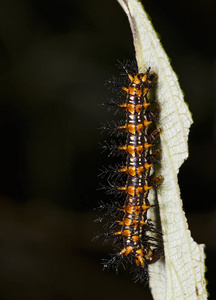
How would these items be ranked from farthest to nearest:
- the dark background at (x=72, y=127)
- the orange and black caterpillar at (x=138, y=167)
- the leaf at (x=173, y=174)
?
the dark background at (x=72, y=127)
the orange and black caterpillar at (x=138, y=167)
the leaf at (x=173, y=174)

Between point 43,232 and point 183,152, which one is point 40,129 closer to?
point 43,232

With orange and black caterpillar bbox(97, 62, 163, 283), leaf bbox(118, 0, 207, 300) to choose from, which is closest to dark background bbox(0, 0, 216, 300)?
orange and black caterpillar bbox(97, 62, 163, 283)

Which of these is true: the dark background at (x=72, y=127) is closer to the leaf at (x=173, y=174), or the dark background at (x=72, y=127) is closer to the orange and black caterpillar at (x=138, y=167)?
the orange and black caterpillar at (x=138, y=167)

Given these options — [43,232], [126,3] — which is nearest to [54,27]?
[43,232]

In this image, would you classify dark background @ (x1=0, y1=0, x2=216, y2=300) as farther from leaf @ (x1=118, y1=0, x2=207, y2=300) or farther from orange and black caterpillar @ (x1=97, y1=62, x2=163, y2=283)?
leaf @ (x1=118, y1=0, x2=207, y2=300)

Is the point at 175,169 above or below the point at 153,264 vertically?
above

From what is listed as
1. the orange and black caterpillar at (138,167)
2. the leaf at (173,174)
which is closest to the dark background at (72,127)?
the orange and black caterpillar at (138,167)
